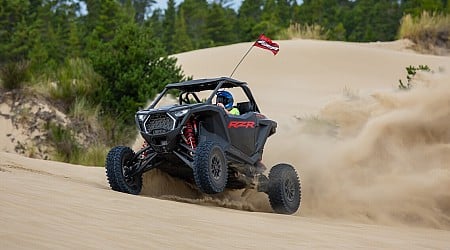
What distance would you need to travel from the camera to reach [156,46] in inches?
650

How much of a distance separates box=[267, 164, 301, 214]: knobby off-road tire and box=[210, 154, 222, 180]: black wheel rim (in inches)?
43.5

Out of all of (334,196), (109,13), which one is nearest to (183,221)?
(334,196)

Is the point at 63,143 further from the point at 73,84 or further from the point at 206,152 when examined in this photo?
the point at 206,152

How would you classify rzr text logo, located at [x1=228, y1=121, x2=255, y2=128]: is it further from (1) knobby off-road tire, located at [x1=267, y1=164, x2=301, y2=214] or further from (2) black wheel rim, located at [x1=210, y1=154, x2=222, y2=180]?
(2) black wheel rim, located at [x1=210, y1=154, x2=222, y2=180]

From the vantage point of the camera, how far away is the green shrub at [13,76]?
1496cm

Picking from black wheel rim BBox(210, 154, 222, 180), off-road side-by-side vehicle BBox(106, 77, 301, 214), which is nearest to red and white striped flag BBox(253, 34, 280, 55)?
off-road side-by-side vehicle BBox(106, 77, 301, 214)

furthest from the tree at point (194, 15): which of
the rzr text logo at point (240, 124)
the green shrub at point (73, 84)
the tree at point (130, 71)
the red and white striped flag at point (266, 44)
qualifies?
the rzr text logo at point (240, 124)

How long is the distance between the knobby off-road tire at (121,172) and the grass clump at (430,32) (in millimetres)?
22034

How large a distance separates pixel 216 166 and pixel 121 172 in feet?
3.68

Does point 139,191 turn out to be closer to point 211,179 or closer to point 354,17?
point 211,179

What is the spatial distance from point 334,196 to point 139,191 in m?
2.56

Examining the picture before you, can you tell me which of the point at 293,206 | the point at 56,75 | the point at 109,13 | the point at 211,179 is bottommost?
the point at 293,206

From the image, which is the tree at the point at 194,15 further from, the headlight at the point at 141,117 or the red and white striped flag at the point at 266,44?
the headlight at the point at 141,117

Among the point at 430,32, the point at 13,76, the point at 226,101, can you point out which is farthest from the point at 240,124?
the point at 430,32
